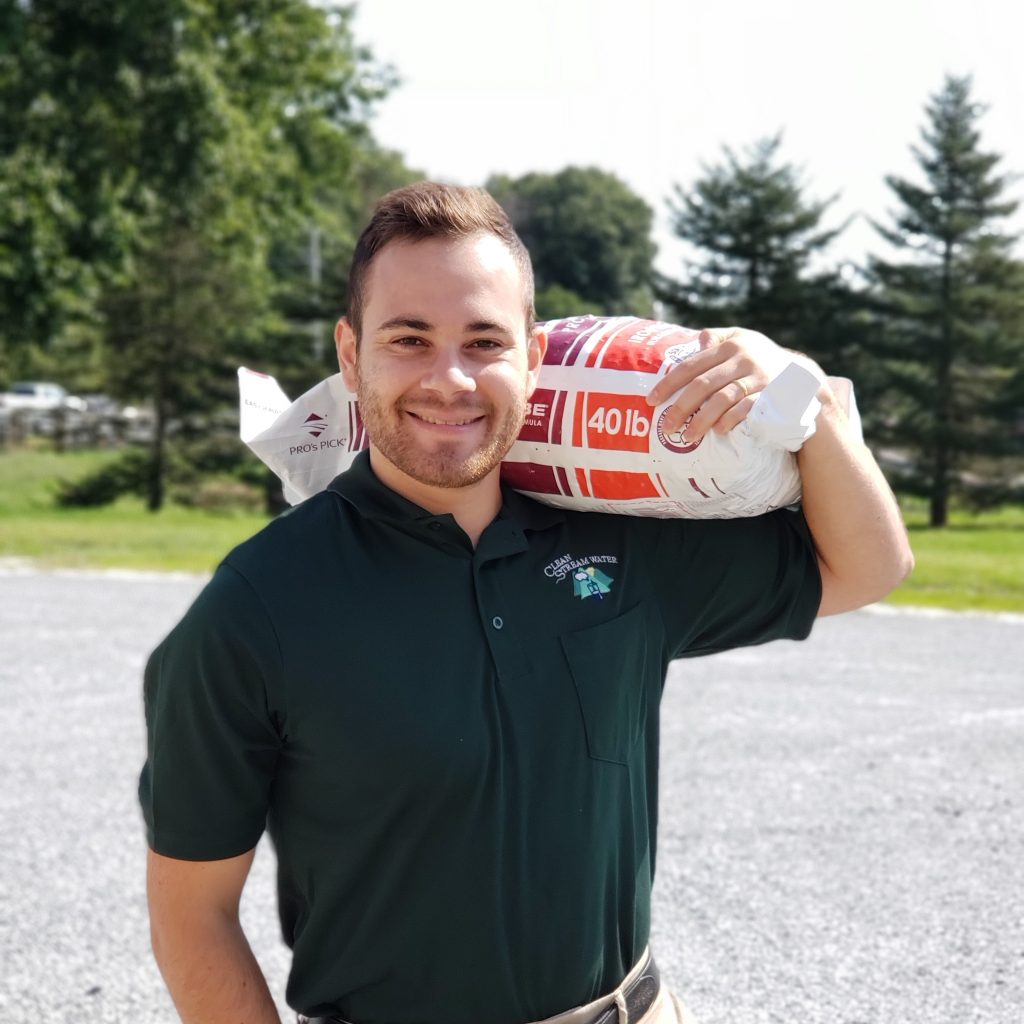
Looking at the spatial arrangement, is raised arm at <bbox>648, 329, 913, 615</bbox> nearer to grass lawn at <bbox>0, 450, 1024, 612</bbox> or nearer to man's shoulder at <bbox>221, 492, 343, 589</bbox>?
man's shoulder at <bbox>221, 492, 343, 589</bbox>

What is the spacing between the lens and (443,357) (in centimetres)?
197

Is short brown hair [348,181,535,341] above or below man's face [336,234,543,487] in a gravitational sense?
above

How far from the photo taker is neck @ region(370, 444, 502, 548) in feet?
6.69

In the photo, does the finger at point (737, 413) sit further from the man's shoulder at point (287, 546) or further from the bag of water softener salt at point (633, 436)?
the man's shoulder at point (287, 546)

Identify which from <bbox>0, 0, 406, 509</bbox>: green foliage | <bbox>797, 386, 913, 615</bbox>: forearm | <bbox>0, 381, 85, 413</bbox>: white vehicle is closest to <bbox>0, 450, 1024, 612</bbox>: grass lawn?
<bbox>0, 0, 406, 509</bbox>: green foliage

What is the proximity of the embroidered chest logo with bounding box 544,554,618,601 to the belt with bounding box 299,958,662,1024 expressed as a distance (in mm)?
598

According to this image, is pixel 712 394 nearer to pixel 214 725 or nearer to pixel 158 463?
pixel 214 725

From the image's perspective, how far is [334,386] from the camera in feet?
8.25

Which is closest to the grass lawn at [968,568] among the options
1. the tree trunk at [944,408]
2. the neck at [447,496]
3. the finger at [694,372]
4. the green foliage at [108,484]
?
the tree trunk at [944,408]

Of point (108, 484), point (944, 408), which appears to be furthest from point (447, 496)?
point (944, 408)

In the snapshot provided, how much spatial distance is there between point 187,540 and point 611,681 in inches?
681

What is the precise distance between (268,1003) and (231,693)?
1.59 feet

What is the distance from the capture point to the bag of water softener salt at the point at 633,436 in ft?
6.88

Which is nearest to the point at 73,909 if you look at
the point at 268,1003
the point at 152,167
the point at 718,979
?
the point at 718,979
